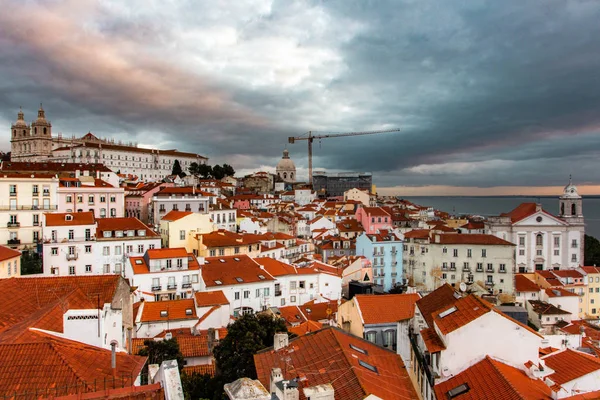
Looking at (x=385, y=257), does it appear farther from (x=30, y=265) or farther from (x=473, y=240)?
(x=30, y=265)

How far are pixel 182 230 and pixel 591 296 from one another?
1990 inches

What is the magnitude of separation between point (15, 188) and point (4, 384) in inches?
1946

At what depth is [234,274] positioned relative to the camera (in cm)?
3712

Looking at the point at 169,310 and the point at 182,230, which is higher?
the point at 182,230

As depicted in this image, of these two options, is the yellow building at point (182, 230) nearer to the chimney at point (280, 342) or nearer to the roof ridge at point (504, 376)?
the chimney at point (280, 342)

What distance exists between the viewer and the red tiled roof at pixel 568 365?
1297 cm

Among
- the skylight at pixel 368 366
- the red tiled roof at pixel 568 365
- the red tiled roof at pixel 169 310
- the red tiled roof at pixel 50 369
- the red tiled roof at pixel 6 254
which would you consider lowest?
the red tiled roof at pixel 169 310

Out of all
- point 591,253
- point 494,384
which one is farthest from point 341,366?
point 591,253

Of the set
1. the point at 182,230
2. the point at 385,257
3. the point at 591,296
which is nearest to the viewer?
the point at 182,230

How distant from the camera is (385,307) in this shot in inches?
811

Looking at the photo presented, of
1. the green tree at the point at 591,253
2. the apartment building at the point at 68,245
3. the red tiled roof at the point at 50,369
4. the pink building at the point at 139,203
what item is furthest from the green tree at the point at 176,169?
the red tiled roof at the point at 50,369

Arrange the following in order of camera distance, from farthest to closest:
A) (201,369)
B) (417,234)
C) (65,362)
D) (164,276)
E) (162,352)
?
1. (417,234)
2. (164,276)
3. (201,369)
4. (162,352)
5. (65,362)

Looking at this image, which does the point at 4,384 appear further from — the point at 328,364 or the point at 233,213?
the point at 233,213

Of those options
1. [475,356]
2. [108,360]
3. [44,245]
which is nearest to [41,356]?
[108,360]
